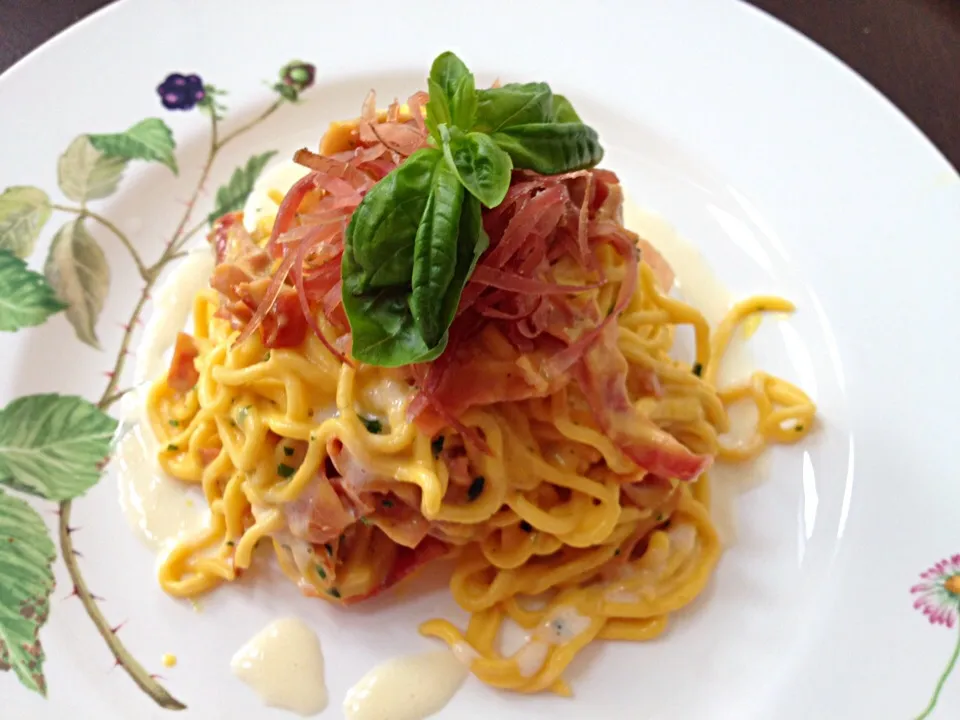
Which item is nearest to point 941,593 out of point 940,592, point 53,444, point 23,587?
point 940,592

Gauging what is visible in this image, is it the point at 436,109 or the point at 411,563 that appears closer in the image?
the point at 436,109

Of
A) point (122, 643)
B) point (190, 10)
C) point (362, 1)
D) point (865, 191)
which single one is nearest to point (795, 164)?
point (865, 191)

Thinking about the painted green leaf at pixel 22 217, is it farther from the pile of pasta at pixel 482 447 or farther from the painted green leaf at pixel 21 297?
the pile of pasta at pixel 482 447

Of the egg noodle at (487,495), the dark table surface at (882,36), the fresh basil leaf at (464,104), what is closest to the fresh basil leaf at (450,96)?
the fresh basil leaf at (464,104)

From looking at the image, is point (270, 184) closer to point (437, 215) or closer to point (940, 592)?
point (437, 215)

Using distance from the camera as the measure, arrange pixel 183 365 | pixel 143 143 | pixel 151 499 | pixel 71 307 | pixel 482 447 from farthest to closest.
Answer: pixel 143 143 < pixel 71 307 < pixel 183 365 < pixel 151 499 < pixel 482 447

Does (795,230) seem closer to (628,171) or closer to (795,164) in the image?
(795,164)
